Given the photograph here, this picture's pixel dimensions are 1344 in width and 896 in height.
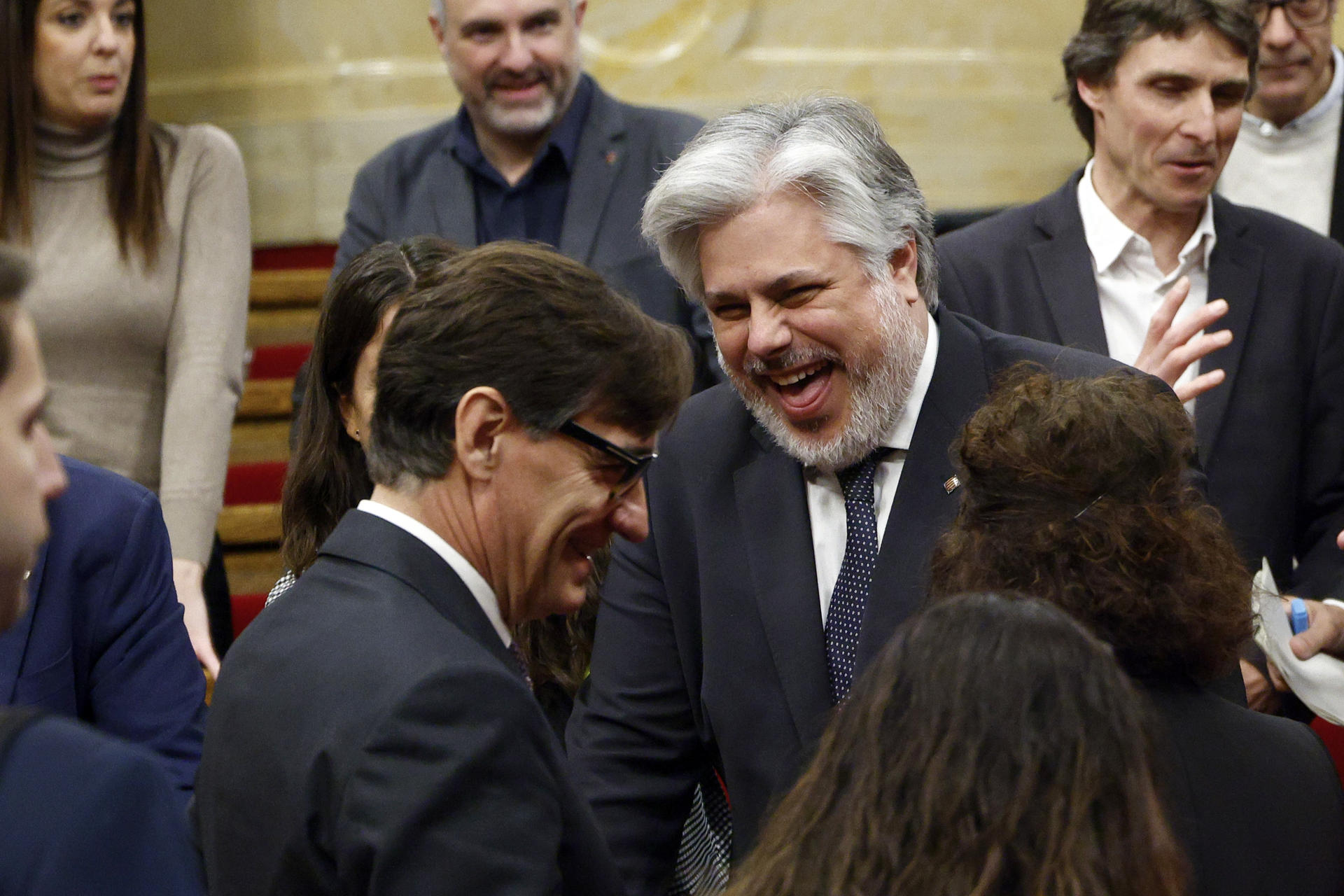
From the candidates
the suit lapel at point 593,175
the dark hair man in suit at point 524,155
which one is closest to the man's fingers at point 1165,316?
the dark hair man in suit at point 524,155

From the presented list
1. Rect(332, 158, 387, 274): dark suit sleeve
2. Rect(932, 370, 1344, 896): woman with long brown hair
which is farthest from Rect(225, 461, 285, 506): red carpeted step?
Rect(932, 370, 1344, 896): woman with long brown hair

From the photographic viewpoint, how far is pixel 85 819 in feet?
3.55

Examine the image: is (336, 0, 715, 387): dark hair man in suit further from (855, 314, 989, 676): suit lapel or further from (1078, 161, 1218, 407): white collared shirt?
(855, 314, 989, 676): suit lapel

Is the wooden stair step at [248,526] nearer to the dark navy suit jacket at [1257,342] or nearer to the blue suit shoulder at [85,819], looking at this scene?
the dark navy suit jacket at [1257,342]

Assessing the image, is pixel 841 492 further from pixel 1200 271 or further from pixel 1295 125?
pixel 1295 125

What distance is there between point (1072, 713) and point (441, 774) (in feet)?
1.77

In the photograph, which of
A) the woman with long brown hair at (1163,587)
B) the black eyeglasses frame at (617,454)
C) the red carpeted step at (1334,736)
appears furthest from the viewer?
the red carpeted step at (1334,736)

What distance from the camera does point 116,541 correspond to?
220 cm

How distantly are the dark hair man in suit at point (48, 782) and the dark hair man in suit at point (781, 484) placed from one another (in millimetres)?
1172

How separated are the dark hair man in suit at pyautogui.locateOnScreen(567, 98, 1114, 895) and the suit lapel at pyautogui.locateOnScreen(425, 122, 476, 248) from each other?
1.42m

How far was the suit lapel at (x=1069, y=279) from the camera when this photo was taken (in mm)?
3107

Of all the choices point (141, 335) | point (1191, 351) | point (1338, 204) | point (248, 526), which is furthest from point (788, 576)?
point (248, 526)

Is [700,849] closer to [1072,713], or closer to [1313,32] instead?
[1072,713]

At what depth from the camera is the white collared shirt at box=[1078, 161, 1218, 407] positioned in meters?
3.20
